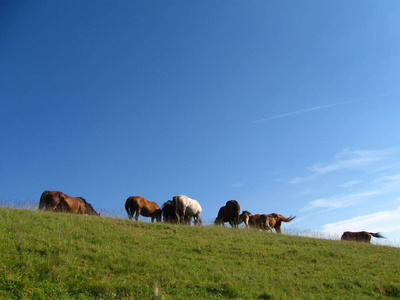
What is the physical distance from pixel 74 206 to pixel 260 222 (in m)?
13.3

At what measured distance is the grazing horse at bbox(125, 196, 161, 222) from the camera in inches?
860

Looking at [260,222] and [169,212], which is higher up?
[169,212]

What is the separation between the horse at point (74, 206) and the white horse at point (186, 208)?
5476mm

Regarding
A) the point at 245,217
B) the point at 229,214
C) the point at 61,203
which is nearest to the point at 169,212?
the point at 229,214

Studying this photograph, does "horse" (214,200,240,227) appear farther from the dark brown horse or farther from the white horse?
the dark brown horse

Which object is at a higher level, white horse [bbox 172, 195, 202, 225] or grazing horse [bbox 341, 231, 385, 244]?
white horse [bbox 172, 195, 202, 225]

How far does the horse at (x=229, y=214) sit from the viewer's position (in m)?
24.1

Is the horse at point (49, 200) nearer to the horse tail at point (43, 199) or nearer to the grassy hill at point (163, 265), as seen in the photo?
the horse tail at point (43, 199)

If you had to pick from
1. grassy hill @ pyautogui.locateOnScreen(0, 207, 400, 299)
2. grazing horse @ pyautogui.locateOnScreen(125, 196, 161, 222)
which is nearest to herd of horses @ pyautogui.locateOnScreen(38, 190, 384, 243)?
grazing horse @ pyautogui.locateOnScreen(125, 196, 161, 222)

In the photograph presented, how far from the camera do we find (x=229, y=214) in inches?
960

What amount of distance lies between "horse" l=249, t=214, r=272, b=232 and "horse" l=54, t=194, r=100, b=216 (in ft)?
37.1

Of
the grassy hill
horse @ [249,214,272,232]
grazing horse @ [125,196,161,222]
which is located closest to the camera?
the grassy hill

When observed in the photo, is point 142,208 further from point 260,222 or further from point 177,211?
point 260,222

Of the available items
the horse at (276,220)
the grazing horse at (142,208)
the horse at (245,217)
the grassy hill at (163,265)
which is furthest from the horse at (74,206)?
the horse at (276,220)
